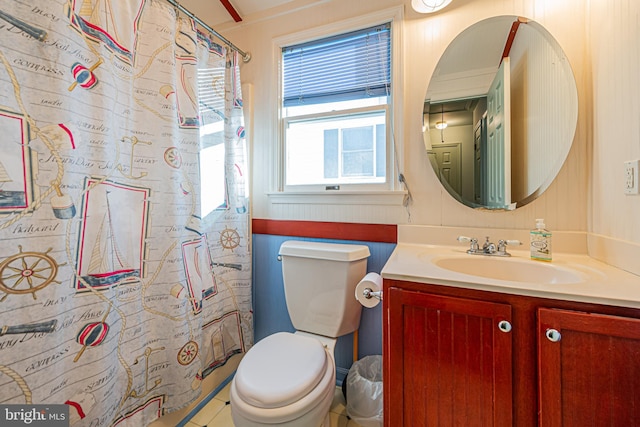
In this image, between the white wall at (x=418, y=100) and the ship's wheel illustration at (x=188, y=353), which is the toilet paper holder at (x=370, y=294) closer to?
the white wall at (x=418, y=100)

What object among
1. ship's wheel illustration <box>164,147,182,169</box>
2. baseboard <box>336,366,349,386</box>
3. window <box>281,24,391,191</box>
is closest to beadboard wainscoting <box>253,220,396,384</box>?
baseboard <box>336,366,349,386</box>

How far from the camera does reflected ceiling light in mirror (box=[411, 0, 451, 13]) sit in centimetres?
113

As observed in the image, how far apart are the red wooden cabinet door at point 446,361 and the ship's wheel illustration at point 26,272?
3.36 ft

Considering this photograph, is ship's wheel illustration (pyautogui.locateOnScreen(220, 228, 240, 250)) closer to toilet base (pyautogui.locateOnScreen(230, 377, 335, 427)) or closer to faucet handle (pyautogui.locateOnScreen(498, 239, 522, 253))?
toilet base (pyautogui.locateOnScreen(230, 377, 335, 427))

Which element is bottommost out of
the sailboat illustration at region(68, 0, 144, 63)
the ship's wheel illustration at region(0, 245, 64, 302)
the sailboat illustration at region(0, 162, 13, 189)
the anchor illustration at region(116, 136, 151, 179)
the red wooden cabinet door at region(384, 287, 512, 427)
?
the red wooden cabinet door at region(384, 287, 512, 427)

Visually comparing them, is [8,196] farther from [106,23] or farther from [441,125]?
[441,125]

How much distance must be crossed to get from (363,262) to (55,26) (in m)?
1.39

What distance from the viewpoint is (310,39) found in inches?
57.7

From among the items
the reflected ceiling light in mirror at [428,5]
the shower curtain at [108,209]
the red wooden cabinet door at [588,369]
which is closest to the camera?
the red wooden cabinet door at [588,369]

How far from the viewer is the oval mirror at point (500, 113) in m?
1.06

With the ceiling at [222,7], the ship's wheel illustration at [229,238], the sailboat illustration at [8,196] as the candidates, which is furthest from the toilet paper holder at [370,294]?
the ceiling at [222,7]

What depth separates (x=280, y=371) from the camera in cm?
93

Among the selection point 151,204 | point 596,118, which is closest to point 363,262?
point 151,204

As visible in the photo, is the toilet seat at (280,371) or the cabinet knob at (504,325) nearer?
the cabinet knob at (504,325)
